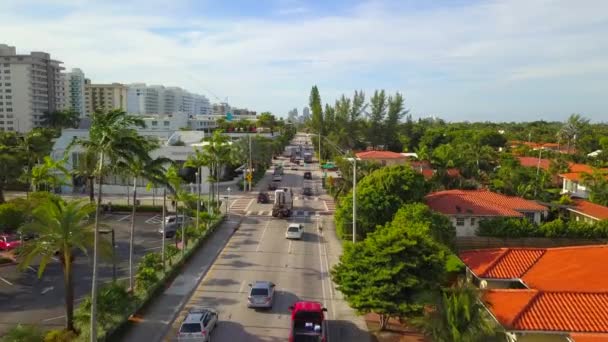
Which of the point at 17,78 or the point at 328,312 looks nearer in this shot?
the point at 328,312

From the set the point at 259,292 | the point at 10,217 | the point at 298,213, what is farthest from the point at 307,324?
the point at 298,213

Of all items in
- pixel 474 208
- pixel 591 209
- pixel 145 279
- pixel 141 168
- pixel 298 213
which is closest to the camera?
pixel 141 168

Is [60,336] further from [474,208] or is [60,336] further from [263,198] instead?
[263,198]

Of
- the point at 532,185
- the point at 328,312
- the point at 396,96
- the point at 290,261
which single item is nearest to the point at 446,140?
the point at 396,96

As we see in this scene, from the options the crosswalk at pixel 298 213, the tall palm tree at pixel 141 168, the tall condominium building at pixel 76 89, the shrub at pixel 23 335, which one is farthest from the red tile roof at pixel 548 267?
the tall condominium building at pixel 76 89

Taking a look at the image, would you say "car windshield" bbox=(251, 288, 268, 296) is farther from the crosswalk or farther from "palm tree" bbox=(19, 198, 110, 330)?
the crosswalk

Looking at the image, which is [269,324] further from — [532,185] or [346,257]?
[532,185]

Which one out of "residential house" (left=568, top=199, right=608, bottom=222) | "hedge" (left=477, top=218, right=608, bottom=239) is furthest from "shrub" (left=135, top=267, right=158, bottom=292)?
"residential house" (left=568, top=199, right=608, bottom=222)

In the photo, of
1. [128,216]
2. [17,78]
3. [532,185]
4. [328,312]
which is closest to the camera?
[328,312]
